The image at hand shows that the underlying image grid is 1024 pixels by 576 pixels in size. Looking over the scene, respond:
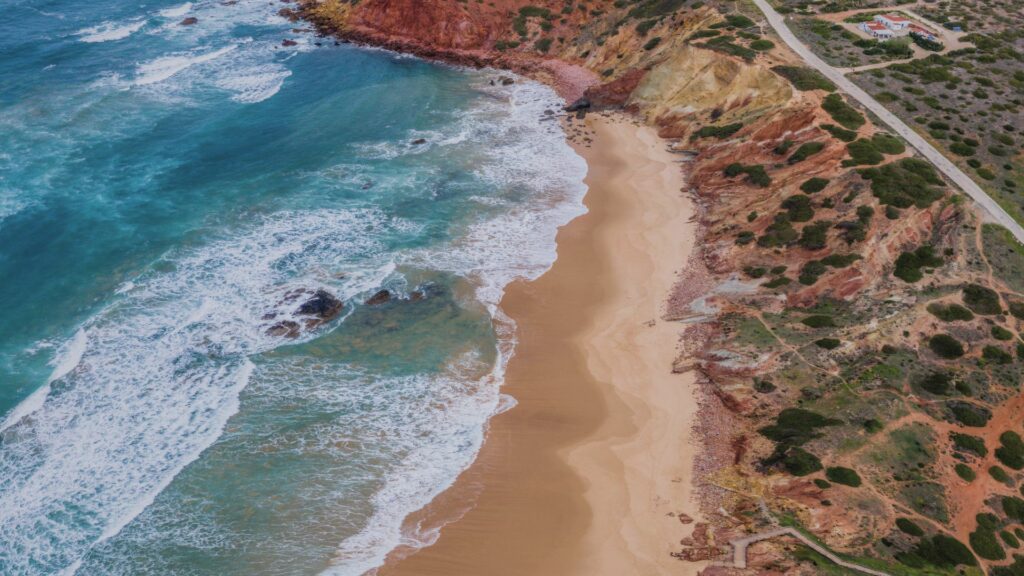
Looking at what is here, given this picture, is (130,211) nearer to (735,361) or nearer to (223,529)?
(223,529)

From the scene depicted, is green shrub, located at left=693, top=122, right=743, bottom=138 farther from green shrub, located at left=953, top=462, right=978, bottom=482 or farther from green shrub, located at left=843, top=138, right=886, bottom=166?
green shrub, located at left=953, top=462, right=978, bottom=482

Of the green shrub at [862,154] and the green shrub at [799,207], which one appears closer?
the green shrub at [799,207]

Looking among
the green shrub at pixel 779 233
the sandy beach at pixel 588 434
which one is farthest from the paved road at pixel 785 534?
the green shrub at pixel 779 233

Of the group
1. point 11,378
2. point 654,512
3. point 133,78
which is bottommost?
point 654,512

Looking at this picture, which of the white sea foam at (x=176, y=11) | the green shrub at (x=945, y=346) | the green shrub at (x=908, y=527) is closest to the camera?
the green shrub at (x=908, y=527)

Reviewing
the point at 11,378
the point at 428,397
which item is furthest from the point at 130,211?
the point at 428,397

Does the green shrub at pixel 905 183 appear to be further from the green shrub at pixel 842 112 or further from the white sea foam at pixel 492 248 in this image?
the white sea foam at pixel 492 248
